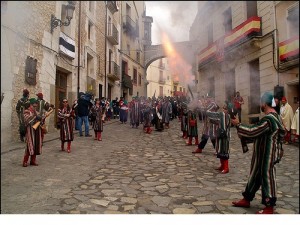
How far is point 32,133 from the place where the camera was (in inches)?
68.8

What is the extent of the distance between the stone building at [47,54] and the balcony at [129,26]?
0.64ft

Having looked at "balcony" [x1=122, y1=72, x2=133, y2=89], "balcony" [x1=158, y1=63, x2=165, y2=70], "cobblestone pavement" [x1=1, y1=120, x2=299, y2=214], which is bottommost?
"cobblestone pavement" [x1=1, y1=120, x2=299, y2=214]

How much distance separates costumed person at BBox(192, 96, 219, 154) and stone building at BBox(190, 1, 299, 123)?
55 millimetres

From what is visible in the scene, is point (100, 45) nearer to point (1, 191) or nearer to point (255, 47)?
point (255, 47)

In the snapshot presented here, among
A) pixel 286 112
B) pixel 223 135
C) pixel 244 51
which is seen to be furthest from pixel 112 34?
pixel 286 112

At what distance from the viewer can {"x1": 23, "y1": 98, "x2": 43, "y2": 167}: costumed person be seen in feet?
5.31

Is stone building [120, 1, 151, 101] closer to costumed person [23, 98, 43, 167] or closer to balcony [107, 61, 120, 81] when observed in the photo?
balcony [107, 61, 120, 81]

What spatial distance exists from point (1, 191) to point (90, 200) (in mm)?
741

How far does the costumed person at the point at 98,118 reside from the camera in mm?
2046

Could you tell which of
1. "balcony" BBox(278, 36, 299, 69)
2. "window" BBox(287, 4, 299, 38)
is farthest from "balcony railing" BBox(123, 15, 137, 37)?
"window" BBox(287, 4, 299, 38)

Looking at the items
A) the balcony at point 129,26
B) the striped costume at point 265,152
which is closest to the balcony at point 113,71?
the balcony at point 129,26

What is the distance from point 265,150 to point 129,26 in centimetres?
151

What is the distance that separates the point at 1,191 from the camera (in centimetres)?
203

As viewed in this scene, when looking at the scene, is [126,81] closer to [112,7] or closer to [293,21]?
[112,7]
